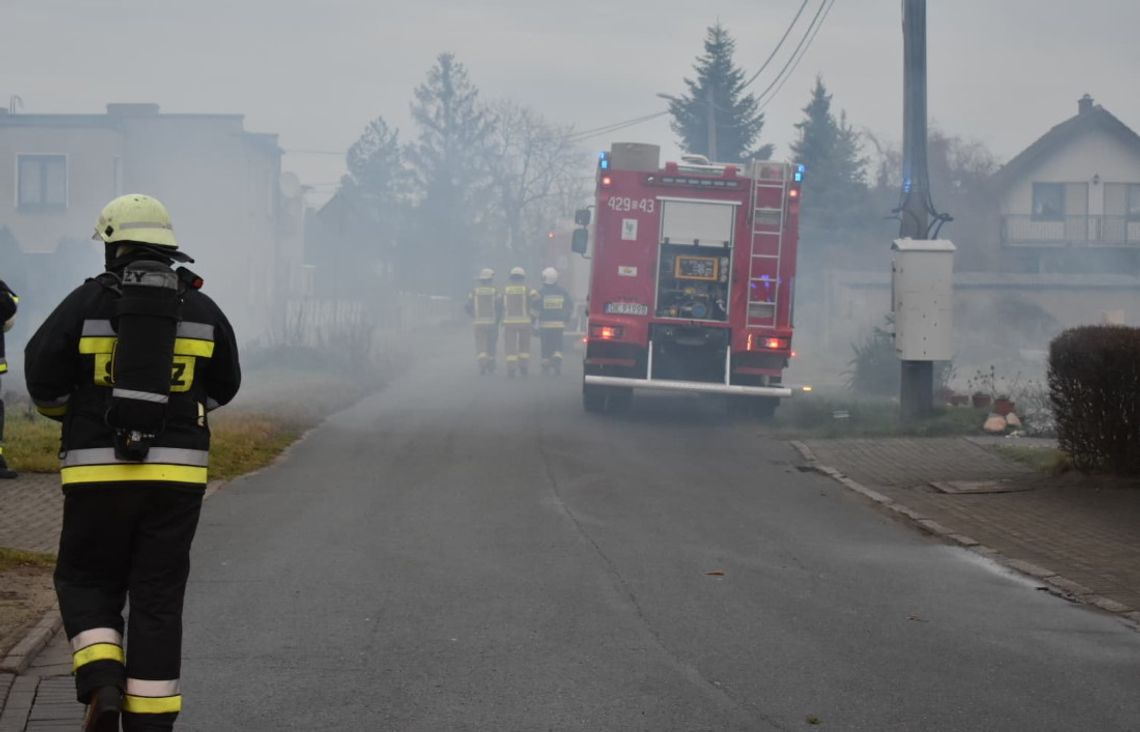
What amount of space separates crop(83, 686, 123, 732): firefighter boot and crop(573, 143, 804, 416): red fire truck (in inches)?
546

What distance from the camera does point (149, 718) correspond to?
14.9 ft


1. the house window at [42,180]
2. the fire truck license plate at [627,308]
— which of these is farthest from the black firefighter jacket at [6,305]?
the house window at [42,180]

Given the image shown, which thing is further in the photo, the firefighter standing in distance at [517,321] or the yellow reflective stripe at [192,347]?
the firefighter standing in distance at [517,321]

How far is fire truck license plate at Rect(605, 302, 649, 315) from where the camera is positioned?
60.3 ft

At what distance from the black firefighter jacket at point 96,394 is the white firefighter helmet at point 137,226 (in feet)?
0.65

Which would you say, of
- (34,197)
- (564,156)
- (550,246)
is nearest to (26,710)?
(550,246)

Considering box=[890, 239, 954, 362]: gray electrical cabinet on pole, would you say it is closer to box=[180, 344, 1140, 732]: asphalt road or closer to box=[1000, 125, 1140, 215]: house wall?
box=[180, 344, 1140, 732]: asphalt road

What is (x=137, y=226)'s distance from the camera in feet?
15.7

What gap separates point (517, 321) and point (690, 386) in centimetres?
977

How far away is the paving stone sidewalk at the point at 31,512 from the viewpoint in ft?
28.6

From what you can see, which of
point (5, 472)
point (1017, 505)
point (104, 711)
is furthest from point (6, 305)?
point (1017, 505)

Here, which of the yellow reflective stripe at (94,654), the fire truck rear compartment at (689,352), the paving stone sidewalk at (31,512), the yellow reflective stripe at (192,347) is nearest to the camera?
the yellow reflective stripe at (94,654)

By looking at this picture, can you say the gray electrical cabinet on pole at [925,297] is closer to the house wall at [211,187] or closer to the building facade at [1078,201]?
the house wall at [211,187]

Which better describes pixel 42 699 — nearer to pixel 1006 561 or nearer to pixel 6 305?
pixel 6 305
